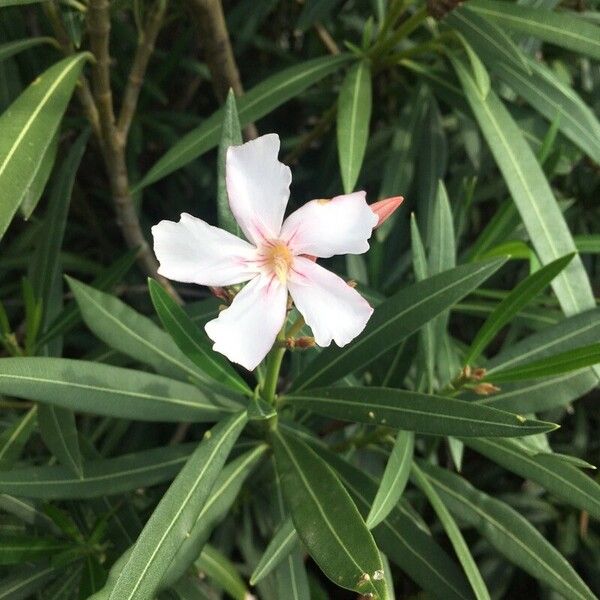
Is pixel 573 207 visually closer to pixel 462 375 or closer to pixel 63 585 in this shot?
pixel 462 375

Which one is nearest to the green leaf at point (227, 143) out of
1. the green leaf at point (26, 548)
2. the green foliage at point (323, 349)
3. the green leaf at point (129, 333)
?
the green foliage at point (323, 349)

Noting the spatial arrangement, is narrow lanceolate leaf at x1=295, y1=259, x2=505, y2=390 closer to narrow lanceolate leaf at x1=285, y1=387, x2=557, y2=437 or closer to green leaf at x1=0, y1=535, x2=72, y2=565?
narrow lanceolate leaf at x1=285, y1=387, x2=557, y2=437

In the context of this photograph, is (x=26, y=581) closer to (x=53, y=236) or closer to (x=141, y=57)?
(x=53, y=236)

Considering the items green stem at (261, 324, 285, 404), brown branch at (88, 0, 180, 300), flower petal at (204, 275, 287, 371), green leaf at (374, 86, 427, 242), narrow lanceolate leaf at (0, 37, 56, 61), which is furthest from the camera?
→ green leaf at (374, 86, 427, 242)

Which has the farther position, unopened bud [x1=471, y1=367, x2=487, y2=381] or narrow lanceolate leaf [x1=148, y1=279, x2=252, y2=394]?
unopened bud [x1=471, y1=367, x2=487, y2=381]

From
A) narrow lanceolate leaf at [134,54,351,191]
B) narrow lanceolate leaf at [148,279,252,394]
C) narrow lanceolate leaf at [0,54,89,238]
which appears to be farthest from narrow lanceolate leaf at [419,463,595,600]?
narrow lanceolate leaf at [0,54,89,238]

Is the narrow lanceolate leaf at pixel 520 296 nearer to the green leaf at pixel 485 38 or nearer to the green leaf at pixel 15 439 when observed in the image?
the green leaf at pixel 485 38

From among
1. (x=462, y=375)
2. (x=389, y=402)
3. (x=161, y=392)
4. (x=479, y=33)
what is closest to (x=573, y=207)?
(x=479, y=33)
